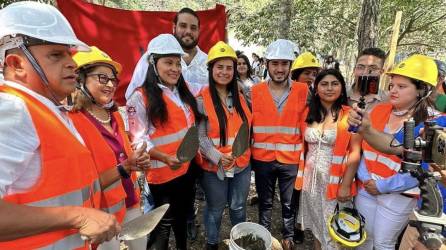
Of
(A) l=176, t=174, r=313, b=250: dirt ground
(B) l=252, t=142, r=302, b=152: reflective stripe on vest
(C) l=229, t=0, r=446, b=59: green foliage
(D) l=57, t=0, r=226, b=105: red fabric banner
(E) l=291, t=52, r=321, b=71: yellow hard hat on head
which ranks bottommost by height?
(A) l=176, t=174, r=313, b=250: dirt ground

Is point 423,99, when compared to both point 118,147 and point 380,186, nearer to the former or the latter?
point 380,186

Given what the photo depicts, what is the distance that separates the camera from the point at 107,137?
2.27m

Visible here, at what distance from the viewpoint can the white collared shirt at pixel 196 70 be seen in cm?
363

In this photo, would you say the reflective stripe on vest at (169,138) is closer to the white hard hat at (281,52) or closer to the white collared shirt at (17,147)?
the white hard hat at (281,52)

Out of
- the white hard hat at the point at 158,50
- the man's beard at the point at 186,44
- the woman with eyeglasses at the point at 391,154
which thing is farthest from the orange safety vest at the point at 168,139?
the woman with eyeglasses at the point at 391,154

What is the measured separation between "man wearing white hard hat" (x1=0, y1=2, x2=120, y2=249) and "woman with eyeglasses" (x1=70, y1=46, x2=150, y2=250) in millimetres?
605

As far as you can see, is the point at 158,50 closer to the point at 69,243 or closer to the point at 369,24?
the point at 69,243

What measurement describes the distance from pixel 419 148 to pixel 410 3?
12669 millimetres

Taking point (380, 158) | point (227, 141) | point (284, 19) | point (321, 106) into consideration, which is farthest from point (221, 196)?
point (284, 19)

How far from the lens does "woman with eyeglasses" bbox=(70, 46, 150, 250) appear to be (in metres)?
2.00

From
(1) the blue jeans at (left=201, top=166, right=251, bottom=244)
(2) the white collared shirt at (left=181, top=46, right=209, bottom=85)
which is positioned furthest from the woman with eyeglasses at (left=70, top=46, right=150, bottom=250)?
(2) the white collared shirt at (left=181, top=46, right=209, bottom=85)

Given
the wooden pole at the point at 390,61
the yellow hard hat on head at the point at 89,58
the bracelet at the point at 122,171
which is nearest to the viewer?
the bracelet at the point at 122,171

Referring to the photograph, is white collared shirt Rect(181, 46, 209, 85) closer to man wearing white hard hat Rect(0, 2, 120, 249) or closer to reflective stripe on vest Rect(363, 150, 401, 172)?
reflective stripe on vest Rect(363, 150, 401, 172)

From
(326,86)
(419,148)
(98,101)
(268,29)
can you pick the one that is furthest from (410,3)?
(98,101)
